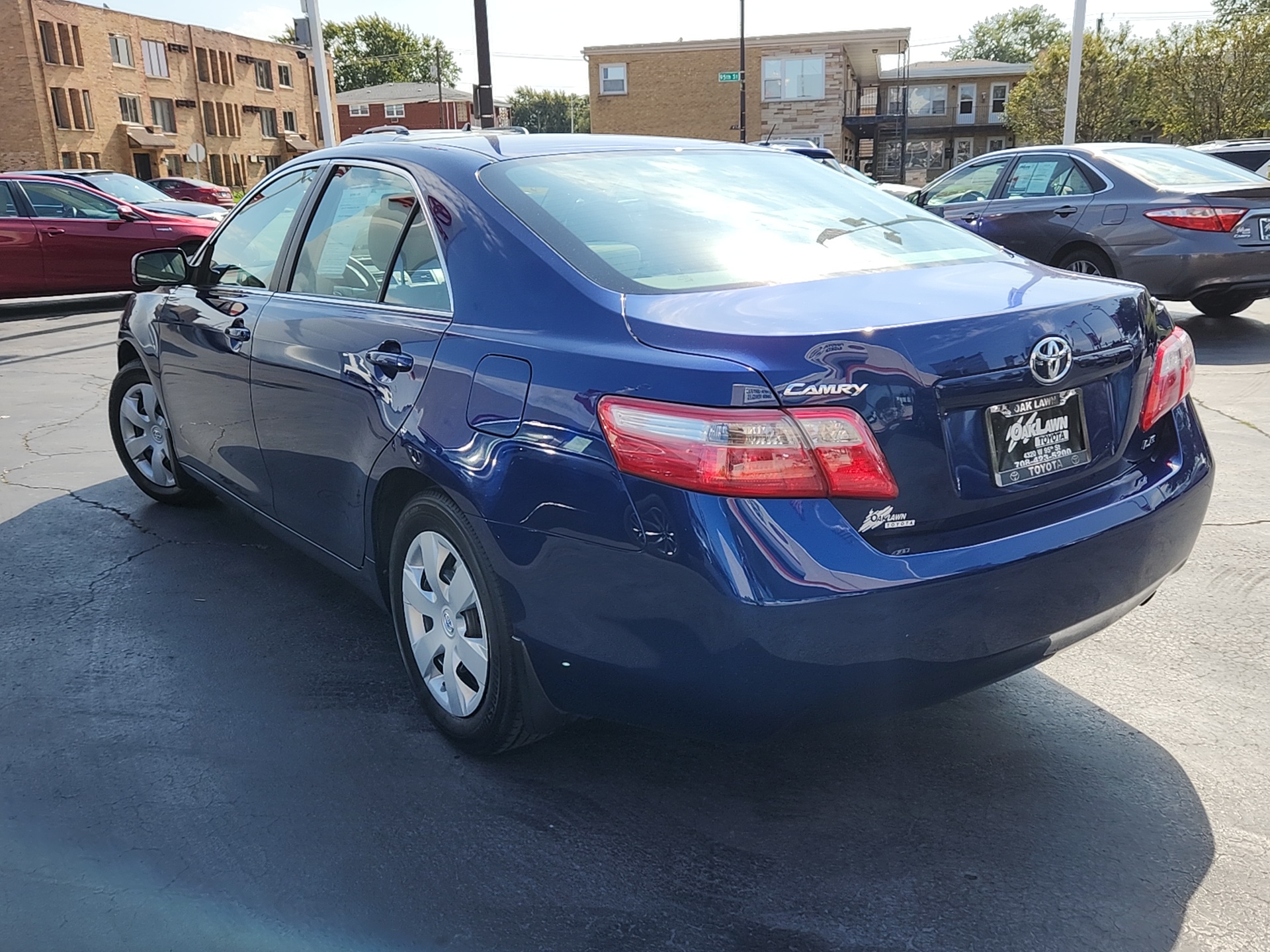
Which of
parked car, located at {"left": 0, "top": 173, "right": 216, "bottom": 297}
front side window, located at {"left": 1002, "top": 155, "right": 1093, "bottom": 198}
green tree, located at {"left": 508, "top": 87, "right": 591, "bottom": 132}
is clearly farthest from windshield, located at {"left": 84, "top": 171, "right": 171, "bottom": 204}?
green tree, located at {"left": 508, "top": 87, "right": 591, "bottom": 132}

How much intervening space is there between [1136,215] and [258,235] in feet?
23.7

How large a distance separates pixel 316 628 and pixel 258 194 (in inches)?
65.8

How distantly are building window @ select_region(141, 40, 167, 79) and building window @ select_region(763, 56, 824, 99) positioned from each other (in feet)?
99.0

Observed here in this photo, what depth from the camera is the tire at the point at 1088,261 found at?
30.5 ft

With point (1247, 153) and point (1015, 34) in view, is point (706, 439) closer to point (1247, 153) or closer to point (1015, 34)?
point (1247, 153)

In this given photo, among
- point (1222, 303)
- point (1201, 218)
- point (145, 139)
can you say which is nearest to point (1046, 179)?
point (1201, 218)

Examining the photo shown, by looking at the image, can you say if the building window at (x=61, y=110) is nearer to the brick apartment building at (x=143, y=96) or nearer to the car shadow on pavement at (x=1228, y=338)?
the brick apartment building at (x=143, y=96)

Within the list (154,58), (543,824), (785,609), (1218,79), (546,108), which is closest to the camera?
(785,609)

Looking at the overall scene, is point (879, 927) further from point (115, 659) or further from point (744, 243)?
point (115, 659)

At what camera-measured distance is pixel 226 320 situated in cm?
408

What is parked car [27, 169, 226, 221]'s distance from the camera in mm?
14578

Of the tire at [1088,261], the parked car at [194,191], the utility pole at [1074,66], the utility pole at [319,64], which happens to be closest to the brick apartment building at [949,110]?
the parked car at [194,191]

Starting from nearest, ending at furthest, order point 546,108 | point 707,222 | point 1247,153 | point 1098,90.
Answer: point 707,222 → point 1247,153 → point 1098,90 → point 546,108

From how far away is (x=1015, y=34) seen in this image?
11875cm
